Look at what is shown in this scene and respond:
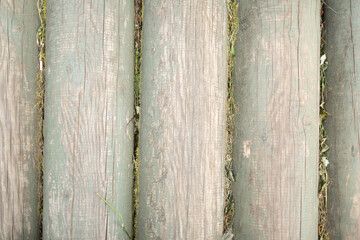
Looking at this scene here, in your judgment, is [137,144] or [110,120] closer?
[110,120]

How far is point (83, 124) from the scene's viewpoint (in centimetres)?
221

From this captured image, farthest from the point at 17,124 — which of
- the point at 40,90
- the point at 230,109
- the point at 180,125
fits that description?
the point at 230,109

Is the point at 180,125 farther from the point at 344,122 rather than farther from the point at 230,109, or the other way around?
the point at 344,122

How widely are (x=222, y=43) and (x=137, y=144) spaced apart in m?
0.95

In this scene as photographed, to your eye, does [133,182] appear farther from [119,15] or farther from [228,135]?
[119,15]

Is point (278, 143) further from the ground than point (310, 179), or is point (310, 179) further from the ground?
point (278, 143)

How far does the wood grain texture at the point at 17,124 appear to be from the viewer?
229 centimetres

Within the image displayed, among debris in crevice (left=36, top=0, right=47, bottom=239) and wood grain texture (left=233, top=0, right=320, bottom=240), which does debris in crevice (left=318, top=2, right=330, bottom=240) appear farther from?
debris in crevice (left=36, top=0, right=47, bottom=239)

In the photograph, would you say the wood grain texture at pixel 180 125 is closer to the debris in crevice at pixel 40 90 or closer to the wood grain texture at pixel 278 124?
the wood grain texture at pixel 278 124

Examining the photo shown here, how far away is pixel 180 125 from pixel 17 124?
3.73 feet

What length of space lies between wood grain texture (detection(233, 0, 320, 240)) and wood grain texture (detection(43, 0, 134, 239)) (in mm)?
896

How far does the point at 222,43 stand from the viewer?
7.75 ft

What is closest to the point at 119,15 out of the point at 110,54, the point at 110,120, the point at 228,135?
the point at 110,54

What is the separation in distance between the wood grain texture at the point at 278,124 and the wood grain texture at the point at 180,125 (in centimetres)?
25
